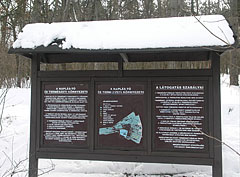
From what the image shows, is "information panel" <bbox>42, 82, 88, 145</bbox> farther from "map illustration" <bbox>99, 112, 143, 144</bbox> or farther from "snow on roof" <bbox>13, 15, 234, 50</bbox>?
"snow on roof" <bbox>13, 15, 234, 50</bbox>

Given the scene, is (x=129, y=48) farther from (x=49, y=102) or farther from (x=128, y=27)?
(x=49, y=102)

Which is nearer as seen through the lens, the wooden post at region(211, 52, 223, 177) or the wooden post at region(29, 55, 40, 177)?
the wooden post at region(211, 52, 223, 177)

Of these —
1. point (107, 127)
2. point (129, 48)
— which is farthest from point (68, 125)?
point (129, 48)

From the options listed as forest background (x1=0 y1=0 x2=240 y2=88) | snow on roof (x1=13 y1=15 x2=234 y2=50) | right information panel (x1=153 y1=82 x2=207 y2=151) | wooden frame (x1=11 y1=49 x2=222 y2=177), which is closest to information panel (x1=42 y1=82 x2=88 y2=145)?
wooden frame (x1=11 y1=49 x2=222 y2=177)

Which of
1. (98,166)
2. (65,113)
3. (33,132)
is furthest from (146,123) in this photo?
(33,132)

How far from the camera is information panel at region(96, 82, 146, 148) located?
3.92 m

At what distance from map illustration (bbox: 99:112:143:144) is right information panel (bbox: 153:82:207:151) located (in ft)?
0.93

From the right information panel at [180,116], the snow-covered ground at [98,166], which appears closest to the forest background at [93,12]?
the snow-covered ground at [98,166]

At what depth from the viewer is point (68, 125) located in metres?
4.05

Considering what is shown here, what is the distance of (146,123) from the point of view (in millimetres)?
3887

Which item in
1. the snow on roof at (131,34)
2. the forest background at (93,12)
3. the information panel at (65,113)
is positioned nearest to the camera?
the snow on roof at (131,34)

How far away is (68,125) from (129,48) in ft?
5.63

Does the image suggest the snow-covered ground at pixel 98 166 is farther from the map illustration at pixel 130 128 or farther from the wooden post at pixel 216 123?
the map illustration at pixel 130 128

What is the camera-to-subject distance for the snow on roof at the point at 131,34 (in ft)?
11.2
